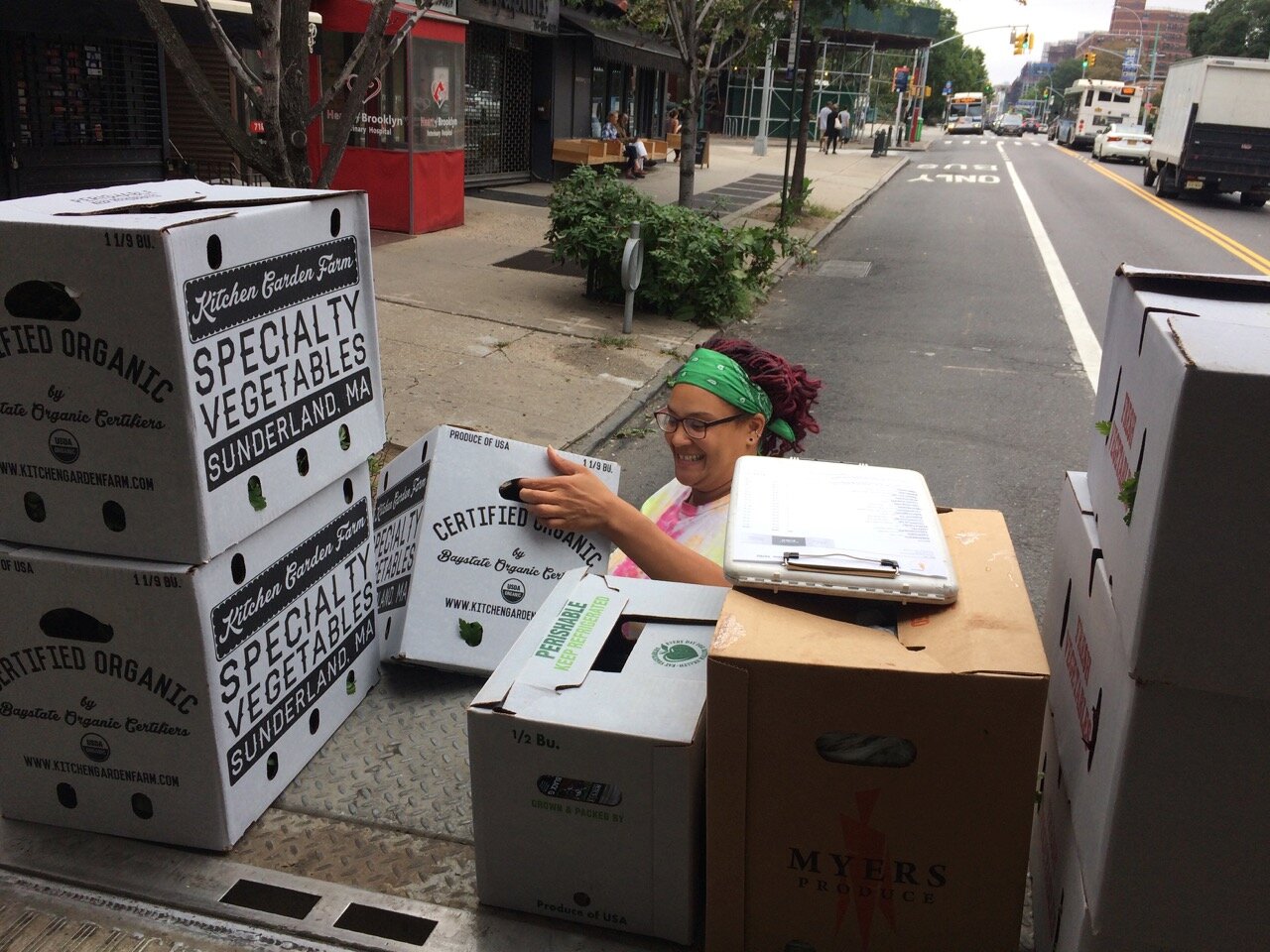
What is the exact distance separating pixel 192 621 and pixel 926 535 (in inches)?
68.3

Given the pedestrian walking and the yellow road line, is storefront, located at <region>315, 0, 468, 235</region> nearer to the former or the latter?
the yellow road line

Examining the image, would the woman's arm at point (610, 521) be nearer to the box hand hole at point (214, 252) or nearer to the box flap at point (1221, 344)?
the box hand hole at point (214, 252)

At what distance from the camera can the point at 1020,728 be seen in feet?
6.60

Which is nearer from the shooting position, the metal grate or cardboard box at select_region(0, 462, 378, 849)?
cardboard box at select_region(0, 462, 378, 849)

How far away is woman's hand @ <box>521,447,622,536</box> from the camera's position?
322 cm

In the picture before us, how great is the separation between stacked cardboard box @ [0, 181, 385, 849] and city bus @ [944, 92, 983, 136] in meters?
85.9

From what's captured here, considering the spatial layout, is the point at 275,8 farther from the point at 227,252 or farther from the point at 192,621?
the point at 192,621

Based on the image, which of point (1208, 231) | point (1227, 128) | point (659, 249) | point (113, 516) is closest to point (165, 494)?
point (113, 516)

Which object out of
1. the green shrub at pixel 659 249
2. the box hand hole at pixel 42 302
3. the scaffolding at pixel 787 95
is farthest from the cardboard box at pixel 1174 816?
the scaffolding at pixel 787 95

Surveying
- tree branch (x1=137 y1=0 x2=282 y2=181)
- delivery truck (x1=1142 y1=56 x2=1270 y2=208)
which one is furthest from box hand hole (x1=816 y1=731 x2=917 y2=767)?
delivery truck (x1=1142 y1=56 x2=1270 y2=208)

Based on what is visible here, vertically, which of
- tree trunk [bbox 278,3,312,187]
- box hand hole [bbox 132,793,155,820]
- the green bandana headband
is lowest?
box hand hole [bbox 132,793,155,820]

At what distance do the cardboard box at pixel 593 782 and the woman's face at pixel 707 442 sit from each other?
742mm

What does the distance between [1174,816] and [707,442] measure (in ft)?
5.66

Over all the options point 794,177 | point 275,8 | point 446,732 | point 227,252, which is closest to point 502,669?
point 446,732
